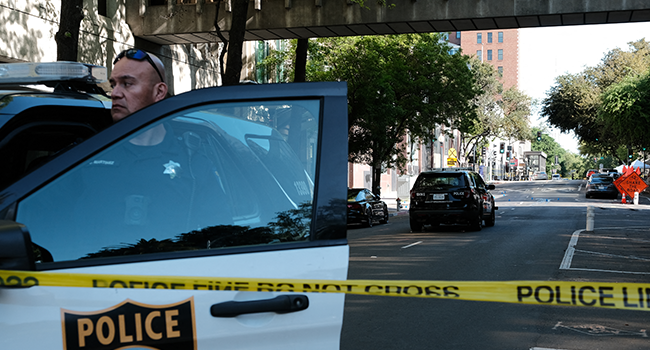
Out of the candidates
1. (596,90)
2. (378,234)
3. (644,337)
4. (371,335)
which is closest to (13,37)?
(378,234)

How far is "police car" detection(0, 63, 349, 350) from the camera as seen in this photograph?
2.16 meters

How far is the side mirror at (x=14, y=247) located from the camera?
1884mm

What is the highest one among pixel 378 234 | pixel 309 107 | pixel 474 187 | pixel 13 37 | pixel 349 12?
pixel 349 12

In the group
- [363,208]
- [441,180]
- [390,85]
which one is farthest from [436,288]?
[390,85]

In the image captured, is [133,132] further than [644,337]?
No

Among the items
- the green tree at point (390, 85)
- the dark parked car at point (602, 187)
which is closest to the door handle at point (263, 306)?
the green tree at point (390, 85)

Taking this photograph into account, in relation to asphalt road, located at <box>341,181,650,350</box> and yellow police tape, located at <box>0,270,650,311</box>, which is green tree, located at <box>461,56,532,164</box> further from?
yellow police tape, located at <box>0,270,650,311</box>

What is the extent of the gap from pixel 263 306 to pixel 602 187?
46.1 metres

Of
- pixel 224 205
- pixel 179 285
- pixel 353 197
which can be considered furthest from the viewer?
pixel 353 197

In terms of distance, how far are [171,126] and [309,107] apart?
0.53 meters

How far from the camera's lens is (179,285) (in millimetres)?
2225

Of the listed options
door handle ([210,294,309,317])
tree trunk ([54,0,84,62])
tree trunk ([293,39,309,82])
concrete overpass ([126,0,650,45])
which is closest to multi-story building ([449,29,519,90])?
tree trunk ([293,39,309,82])

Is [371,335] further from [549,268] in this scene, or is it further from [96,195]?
[549,268]

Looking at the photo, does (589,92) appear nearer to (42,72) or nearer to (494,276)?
(494,276)
